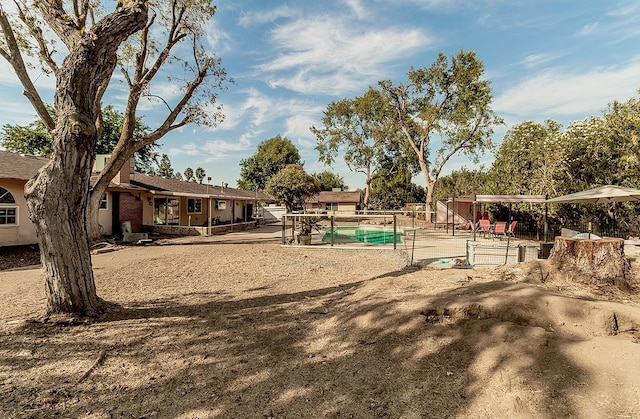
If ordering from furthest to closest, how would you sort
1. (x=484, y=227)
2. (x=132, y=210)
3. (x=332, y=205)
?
(x=332, y=205) → (x=132, y=210) → (x=484, y=227)

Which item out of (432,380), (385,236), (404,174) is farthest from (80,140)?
(404,174)

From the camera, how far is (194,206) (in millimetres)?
21562

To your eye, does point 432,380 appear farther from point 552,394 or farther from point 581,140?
point 581,140

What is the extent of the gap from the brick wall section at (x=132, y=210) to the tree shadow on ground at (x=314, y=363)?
47.9ft

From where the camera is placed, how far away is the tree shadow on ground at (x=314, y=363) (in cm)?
256

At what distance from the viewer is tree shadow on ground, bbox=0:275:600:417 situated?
256cm

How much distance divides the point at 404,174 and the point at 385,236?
865 inches

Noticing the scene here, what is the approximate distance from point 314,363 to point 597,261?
18.9 feet

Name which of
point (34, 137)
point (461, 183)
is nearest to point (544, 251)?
point (461, 183)

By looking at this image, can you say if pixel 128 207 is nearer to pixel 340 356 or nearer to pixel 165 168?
pixel 340 356

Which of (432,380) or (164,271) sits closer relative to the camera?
(432,380)

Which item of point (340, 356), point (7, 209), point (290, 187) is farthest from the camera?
point (290, 187)

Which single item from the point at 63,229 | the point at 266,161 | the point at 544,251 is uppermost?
the point at 266,161

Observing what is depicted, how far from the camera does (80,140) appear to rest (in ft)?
14.1
